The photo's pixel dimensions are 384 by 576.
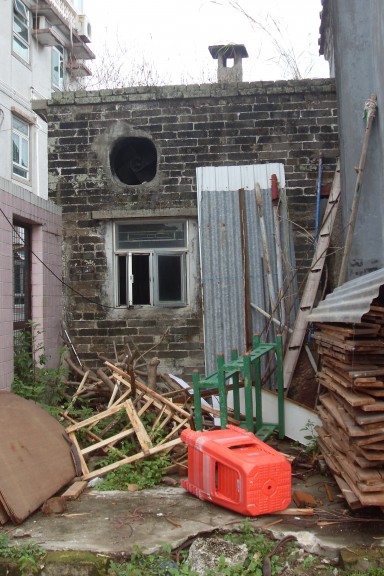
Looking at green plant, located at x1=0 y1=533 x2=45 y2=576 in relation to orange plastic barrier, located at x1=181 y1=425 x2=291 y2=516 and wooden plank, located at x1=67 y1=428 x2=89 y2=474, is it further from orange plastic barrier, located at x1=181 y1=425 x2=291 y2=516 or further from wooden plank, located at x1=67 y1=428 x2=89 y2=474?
wooden plank, located at x1=67 y1=428 x2=89 y2=474

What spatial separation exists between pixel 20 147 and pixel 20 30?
368cm

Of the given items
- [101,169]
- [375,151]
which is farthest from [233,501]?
[101,169]

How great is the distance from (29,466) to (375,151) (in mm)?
5609

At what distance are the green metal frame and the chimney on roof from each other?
6072mm

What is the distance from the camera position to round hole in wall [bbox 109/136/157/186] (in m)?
9.83

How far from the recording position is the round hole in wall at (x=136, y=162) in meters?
9.83

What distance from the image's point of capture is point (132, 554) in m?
4.45

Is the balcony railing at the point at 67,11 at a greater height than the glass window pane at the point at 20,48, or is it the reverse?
the balcony railing at the point at 67,11

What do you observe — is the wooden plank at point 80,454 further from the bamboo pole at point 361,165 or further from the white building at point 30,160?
the bamboo pole at point 361,165

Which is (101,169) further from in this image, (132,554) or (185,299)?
(132,554)

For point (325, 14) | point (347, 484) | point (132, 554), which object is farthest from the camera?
A: point (325, 14)

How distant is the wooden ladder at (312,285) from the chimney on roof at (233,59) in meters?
3.46

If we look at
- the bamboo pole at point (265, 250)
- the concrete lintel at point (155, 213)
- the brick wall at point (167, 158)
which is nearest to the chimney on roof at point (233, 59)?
the brick wall at point (167, 158)

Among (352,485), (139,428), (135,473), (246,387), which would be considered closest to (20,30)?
(139,428)
